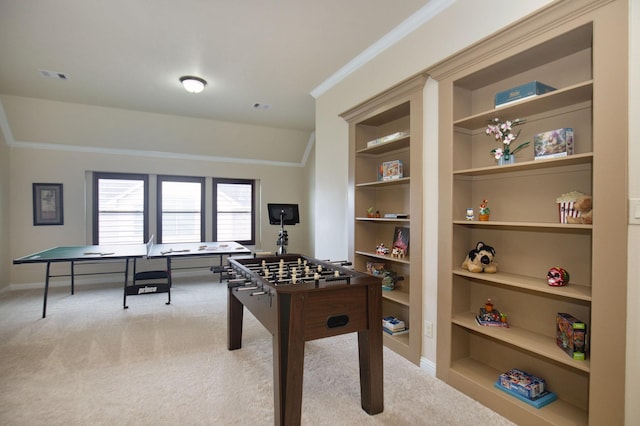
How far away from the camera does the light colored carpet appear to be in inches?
76.3

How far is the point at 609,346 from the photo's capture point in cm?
148

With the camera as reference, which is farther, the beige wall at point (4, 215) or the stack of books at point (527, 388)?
the beige wall at point (4, 215)

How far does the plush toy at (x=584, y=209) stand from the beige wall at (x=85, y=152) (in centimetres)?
510

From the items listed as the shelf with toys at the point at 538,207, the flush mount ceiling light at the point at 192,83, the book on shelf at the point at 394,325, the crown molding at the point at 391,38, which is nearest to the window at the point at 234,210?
the flush mount ceiling light at the point at 192,83

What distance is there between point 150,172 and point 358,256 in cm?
423

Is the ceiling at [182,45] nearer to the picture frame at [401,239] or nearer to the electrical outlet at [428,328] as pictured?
the picture frame at [401,239]

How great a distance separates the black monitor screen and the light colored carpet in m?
1.92

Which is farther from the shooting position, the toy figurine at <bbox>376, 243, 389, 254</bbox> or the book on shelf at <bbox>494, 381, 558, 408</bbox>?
the toy figurine at <bbox>376, 243, 389, 254</bbox>

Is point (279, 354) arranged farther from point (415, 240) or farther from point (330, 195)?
point (330, 195)

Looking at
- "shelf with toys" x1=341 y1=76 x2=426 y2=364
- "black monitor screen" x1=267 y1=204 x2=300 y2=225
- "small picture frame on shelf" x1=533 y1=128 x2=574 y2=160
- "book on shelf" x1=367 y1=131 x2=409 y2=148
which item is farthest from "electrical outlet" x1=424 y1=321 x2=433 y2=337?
"black monitor screen" x1=267 y1=204 x2=300 y2=225

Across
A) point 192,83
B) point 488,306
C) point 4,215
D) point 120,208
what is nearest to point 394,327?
point 488,306

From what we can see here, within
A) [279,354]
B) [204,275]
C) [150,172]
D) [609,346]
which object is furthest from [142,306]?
[609,346]

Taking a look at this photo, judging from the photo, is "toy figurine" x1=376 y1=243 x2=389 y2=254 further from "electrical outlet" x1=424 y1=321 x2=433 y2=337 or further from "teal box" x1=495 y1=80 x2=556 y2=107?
"teal box" x1=495 y1=80 x2=556 y2=107

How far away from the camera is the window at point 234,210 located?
6254mm
